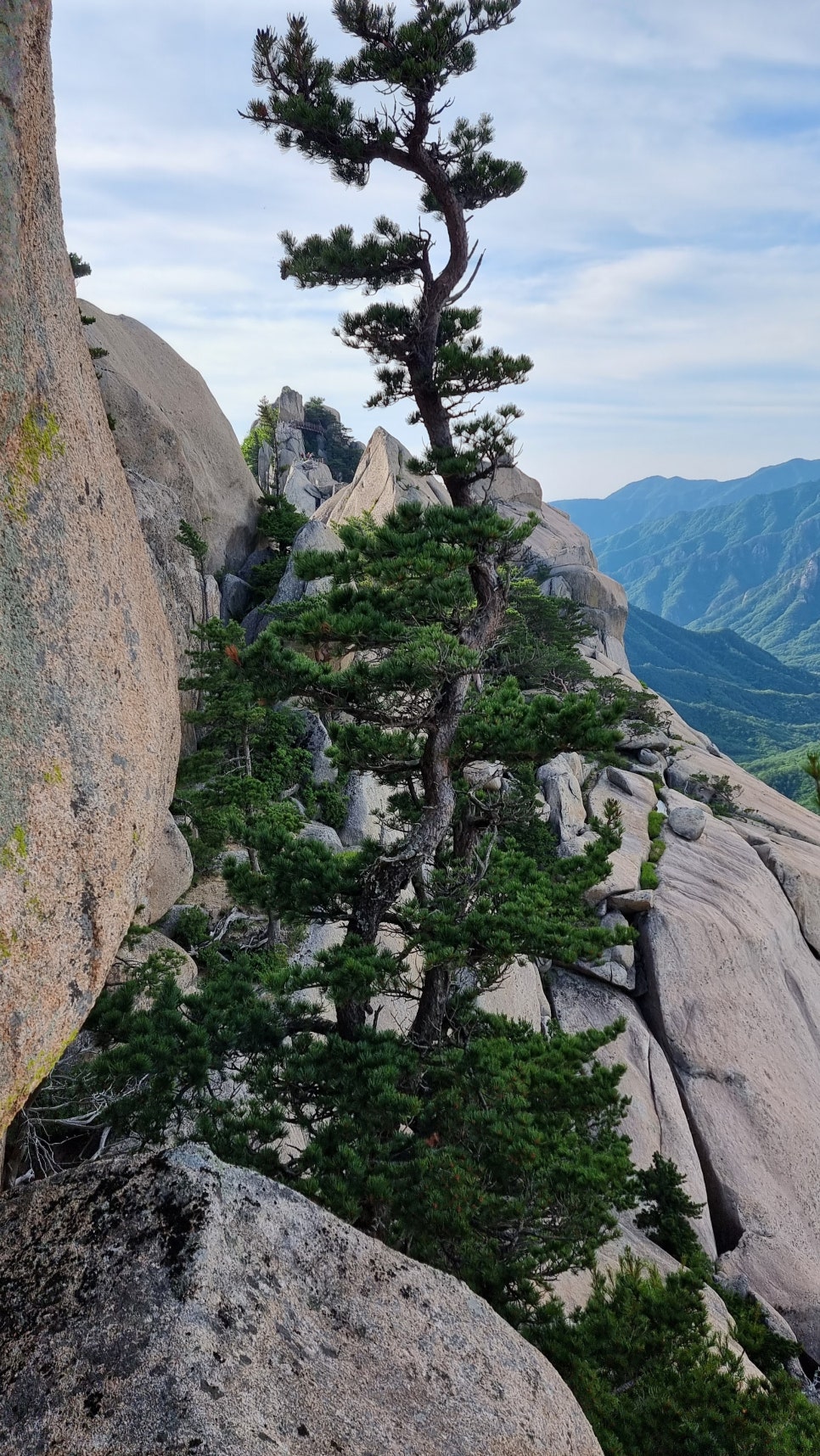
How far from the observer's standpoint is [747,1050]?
62.8 feet

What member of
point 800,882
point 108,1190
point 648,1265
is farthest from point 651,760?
point 108,1190

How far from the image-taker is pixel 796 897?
979 inches

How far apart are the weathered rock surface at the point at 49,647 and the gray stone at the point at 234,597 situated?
24.8 m

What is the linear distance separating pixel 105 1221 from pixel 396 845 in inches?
200

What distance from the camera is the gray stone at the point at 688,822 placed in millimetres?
24281

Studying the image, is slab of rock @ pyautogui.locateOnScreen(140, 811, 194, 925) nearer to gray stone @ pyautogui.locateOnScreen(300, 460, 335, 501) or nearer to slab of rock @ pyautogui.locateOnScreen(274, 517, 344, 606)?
slab of rock @ pyautogui.locateOnScreen(274, 517, 344, 606)

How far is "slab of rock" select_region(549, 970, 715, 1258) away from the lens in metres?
16.2

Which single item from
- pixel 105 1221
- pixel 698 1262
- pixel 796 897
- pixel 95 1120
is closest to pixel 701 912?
pixel 796 897

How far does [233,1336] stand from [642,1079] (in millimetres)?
15556

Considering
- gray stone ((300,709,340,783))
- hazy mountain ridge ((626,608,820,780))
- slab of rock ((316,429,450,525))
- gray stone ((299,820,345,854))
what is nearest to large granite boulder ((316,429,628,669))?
slab of rock ((316,429,450,525))

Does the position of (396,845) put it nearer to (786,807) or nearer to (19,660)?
(19,660)

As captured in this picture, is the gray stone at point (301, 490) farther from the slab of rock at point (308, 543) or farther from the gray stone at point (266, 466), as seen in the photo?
the slab of rock at point (308, 543)

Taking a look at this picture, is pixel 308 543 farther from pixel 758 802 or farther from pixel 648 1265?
pixel 648 1265

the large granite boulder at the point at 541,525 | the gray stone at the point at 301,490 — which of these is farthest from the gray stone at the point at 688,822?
the gray stone at the point at 301,490
